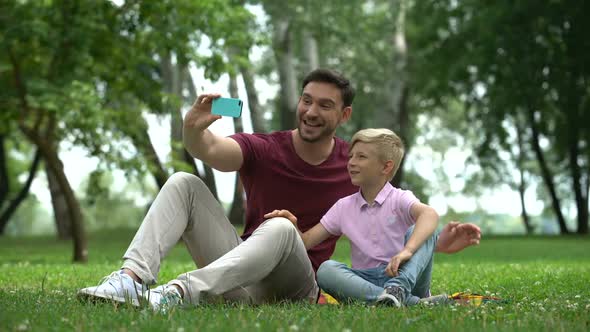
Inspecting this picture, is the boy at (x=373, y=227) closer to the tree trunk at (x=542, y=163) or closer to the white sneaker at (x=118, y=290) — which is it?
the white sneaker at (x=118, y=290)

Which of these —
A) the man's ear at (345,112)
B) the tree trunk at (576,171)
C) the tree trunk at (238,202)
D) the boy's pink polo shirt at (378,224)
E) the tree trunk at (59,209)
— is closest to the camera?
the boy's pink polo shirt at (378,224)

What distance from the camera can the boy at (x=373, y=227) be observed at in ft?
16.5

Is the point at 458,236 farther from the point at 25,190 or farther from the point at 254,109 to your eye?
the point at 25,190

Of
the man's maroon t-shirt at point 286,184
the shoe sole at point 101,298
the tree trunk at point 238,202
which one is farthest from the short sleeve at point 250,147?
the tree trunk at point 238,202

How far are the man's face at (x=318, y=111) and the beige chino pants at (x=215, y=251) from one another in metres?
0.82

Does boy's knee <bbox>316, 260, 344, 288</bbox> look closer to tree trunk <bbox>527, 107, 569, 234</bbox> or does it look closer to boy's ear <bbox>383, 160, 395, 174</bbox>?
boy's ear <bbox>383, 160, 395, 174</bbox>

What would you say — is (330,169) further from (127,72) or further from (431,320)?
(127,72)

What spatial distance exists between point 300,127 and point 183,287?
1.47 metres

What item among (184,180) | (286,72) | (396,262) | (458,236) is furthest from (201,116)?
(286,72)

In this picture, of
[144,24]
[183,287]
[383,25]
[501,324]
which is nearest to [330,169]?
[183,287]

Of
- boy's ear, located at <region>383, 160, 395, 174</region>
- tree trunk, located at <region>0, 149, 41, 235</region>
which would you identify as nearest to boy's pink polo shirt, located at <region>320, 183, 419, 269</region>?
boy's ear, located at <region>383, 160, 395, 174</region>

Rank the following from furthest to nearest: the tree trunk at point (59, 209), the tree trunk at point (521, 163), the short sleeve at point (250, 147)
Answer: the tree trunk at point (521, 163)
the tree trunk at point (59, 209)
the short sleeve at point (250, 147)

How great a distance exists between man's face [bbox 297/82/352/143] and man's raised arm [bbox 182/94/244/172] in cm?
48

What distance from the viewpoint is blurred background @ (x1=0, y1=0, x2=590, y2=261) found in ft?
47.0
